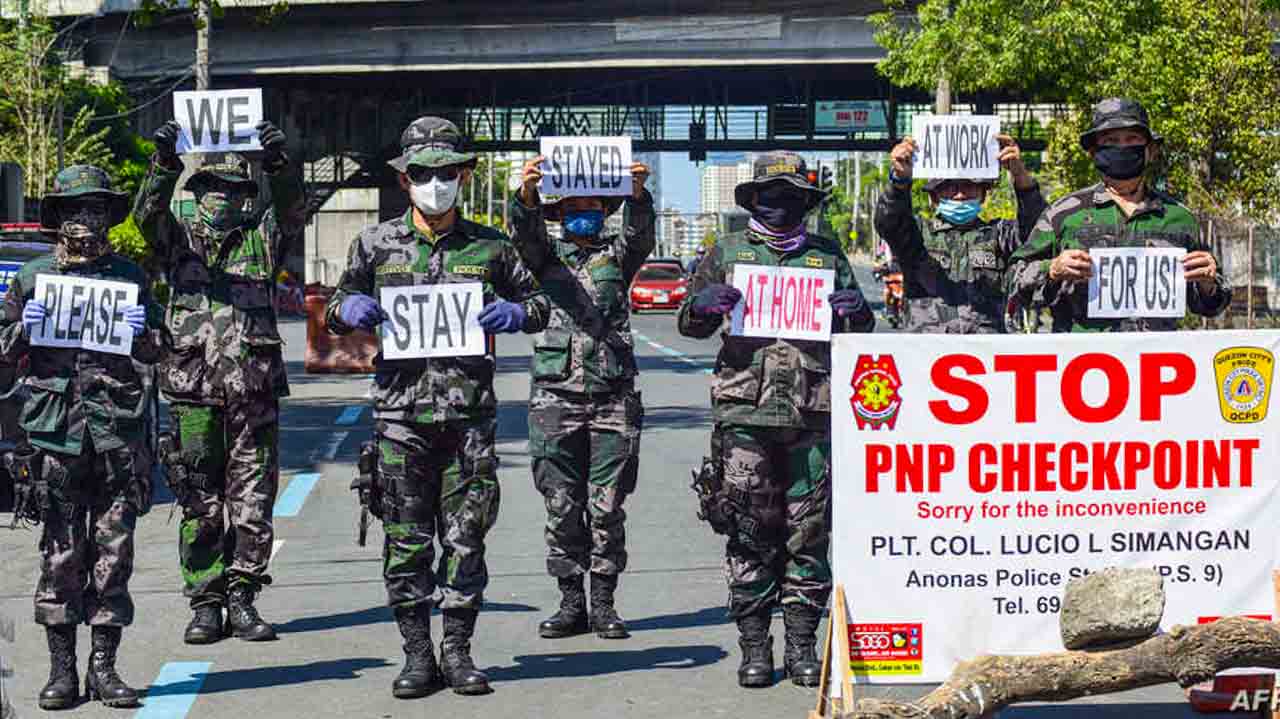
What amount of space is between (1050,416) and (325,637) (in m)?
3.94

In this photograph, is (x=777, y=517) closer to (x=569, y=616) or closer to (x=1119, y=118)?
(x=569, y=616)

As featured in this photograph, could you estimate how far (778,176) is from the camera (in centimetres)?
864

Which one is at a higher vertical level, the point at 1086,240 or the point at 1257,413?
the point at 1086,240

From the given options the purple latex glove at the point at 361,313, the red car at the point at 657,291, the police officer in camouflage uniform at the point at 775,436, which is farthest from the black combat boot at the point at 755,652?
the red car at the point at 657,291

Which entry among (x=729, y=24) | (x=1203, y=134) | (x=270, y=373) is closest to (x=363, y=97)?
(x=729, y=24)

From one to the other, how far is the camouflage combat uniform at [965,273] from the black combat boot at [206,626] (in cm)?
355

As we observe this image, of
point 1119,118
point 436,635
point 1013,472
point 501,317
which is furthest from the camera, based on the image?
point 436,635

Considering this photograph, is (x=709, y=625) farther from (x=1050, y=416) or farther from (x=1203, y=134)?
(x=1203, y=134)

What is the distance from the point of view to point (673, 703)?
812cm

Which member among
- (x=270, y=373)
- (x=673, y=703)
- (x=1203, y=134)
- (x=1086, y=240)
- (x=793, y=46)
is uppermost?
(x=793, y=46)

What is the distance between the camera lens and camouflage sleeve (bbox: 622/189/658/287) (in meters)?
9.73

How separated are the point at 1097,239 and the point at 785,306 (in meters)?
1.37

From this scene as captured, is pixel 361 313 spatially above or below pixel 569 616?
above

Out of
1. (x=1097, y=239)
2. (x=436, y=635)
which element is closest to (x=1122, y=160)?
(x=1097, y=239)
